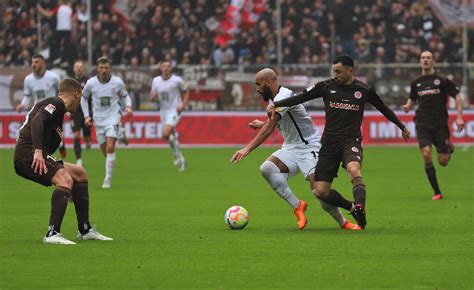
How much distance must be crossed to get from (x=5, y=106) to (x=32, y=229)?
19.4 m

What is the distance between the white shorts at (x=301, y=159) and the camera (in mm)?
13438

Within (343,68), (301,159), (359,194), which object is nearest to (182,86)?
(301,159)

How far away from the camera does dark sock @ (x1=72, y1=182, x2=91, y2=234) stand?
11625 mm

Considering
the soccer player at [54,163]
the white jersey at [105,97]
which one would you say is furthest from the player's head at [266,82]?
the white jersey at [105,97]

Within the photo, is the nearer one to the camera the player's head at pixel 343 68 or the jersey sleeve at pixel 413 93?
the player's head at pixel 343 68

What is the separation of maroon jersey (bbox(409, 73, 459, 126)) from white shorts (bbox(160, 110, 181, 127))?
27.6 ft

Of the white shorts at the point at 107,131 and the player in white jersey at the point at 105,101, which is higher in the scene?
the player in white jersey at the point at 105,101

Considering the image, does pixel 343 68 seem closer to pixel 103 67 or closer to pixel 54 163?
pixel 54 163

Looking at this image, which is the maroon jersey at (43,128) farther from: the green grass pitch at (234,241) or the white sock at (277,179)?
the white sock at (277,179)

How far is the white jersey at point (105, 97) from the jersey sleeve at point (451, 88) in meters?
6.24

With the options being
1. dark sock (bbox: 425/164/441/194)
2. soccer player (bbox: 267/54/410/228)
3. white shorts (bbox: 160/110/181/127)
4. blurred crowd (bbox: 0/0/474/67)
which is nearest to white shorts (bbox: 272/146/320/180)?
soccer player (bbox: 267/54/410/228)

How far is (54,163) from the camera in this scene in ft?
37.5

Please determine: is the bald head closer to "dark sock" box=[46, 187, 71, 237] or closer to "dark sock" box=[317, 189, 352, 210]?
"dark sock" box=[317, 189, 352, 210]

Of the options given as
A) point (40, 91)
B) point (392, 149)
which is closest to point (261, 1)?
point (392, 149)
